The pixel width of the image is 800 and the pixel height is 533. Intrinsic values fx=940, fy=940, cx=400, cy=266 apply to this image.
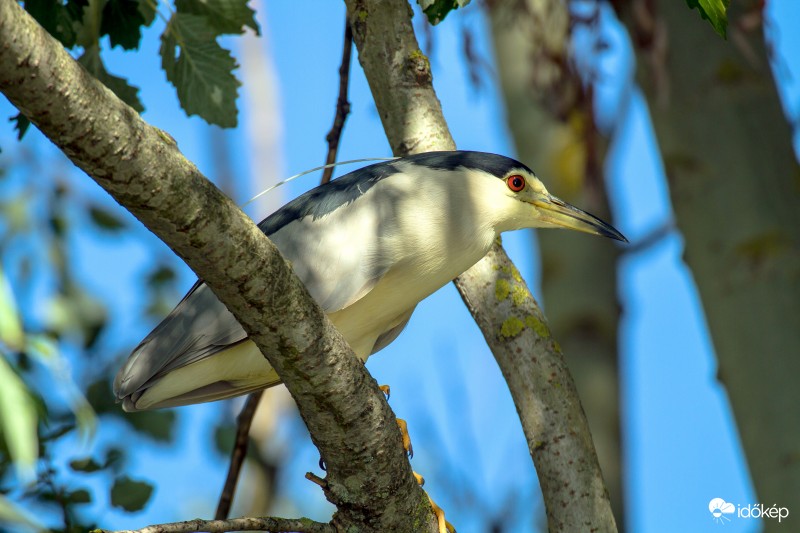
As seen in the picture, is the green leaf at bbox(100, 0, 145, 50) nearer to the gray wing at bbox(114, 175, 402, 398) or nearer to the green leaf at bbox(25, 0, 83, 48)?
the green leaf at bbox(25, 0, 83, 48)

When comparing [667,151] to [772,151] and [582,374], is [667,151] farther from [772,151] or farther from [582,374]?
[582,374]

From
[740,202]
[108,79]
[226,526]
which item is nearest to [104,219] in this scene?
[108,79]

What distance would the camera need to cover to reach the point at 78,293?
3721mm

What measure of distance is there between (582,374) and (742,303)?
4.56 feet

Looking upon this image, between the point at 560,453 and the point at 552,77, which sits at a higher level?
the point at 552,77

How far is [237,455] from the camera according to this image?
8.08ft

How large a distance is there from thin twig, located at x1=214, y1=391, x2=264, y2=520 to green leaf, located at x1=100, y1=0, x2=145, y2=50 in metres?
0.96

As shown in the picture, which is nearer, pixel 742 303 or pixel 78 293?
pixel 742 303

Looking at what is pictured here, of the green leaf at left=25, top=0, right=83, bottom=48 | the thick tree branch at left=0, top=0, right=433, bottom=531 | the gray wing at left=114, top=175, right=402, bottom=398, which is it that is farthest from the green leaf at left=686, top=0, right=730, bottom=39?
the green leaf at left=25, top=0, right=83, bottom=48

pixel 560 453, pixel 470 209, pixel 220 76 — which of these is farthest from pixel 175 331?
pixel 560 453

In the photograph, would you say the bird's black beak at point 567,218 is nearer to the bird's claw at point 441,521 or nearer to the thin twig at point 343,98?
the thin twig at point 343,98

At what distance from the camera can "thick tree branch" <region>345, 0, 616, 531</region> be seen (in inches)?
80.0

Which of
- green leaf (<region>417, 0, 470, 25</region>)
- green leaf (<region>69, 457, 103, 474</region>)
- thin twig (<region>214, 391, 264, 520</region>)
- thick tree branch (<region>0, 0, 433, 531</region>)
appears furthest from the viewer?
thin twig (<region>214, 391, 264, 520</region>)

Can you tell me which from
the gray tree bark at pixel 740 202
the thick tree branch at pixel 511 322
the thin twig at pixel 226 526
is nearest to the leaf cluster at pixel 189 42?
the thick tree branch at pixel 511 322
